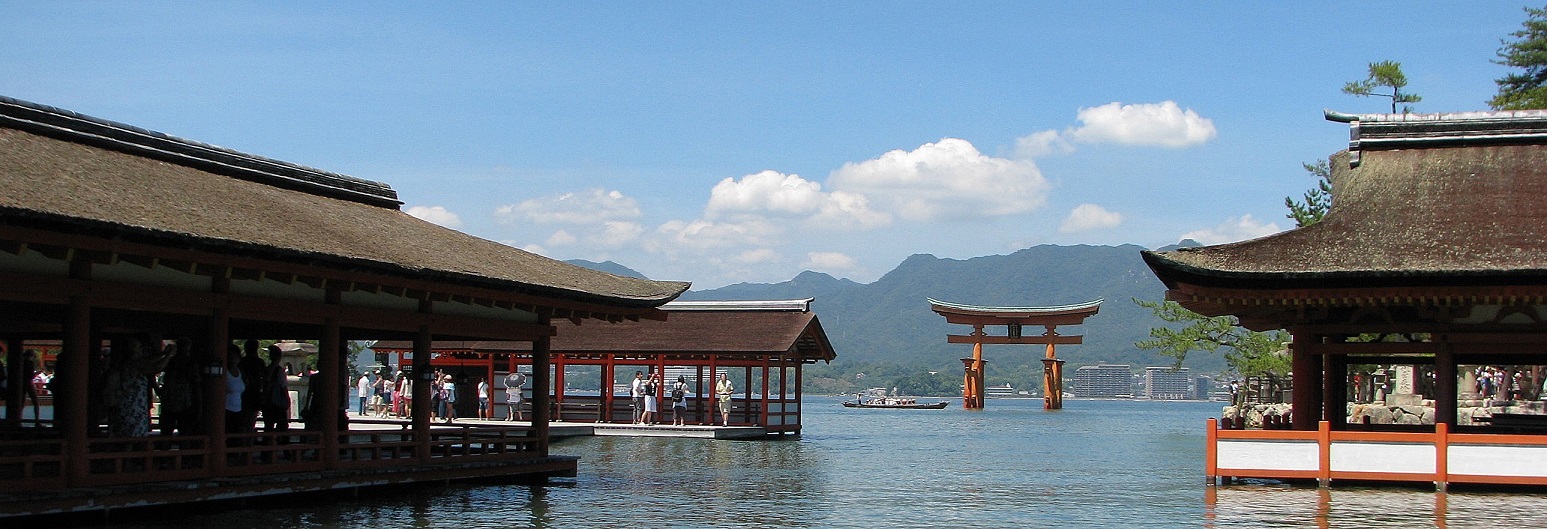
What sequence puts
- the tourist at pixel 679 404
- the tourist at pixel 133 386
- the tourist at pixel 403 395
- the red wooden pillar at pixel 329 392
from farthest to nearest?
the tourist at pixel 403 395 < the tourist at pixel 679 404 < the red wooden pillar at pixel 329 392 < the tourist at pixel 133 386

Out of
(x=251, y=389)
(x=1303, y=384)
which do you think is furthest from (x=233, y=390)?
(x=1303, y=384)

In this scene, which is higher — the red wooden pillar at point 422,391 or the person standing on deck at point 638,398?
the red wooden pillar at point 422,391

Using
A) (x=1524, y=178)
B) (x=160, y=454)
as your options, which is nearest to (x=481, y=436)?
(x=160, y=454)

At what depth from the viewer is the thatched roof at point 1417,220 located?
21.8 metres

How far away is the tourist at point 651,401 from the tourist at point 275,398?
21256mm

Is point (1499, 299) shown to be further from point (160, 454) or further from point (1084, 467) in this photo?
point (160, 454)

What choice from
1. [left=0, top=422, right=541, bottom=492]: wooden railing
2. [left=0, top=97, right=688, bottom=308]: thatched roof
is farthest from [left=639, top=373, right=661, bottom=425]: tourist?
[left=0, top=422, right=541, bottom=492]: wooden railing

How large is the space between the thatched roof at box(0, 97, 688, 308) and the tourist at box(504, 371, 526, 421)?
1566 centimetres

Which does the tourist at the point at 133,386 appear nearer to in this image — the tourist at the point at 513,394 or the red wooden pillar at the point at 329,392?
the red wooden pillar at the point at 329,392

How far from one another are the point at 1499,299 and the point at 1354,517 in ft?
16.4

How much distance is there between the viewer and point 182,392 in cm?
1886

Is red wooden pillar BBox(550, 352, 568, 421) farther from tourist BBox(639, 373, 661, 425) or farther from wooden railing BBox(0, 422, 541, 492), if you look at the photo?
wooden railing BBox(0, 422, 541, 492)

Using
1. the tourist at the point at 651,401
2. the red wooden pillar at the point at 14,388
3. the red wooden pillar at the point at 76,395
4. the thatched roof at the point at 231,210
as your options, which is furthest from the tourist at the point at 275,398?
the tourist at the point at 651,401

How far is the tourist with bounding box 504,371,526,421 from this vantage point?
41.2 meters
